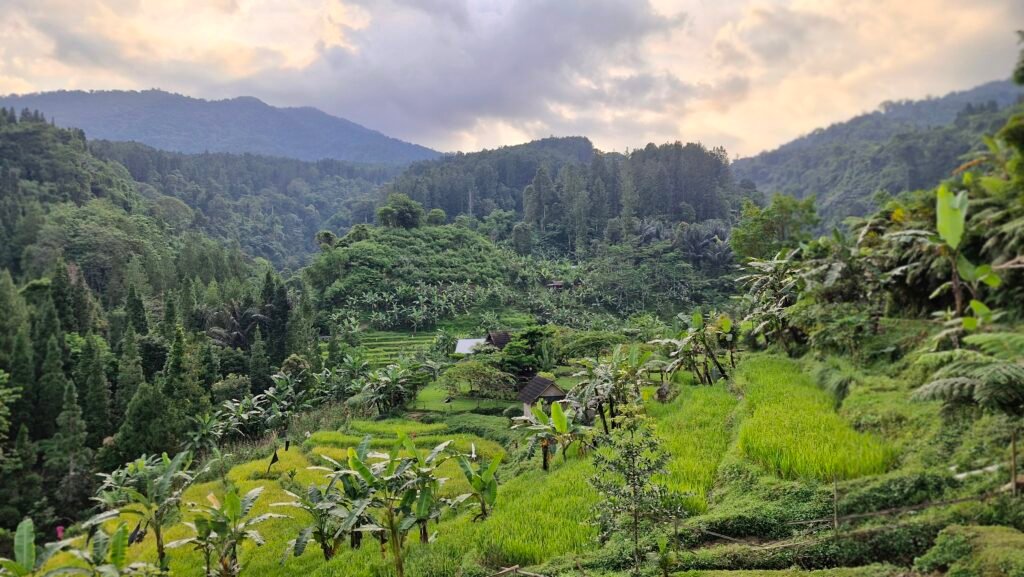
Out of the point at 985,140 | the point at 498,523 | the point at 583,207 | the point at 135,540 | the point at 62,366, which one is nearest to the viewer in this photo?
the point at 985,140

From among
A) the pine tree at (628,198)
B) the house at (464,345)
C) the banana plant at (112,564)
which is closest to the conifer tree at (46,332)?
the house at (464,345)

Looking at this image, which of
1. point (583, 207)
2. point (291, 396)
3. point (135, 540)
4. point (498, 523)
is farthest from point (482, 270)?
point (498, 523)

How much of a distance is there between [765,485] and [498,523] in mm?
3666

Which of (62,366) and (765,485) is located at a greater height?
(765,485)

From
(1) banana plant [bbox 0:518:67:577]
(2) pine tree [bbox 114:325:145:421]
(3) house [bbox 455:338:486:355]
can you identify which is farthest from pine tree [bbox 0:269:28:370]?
(1) banana plant [bbox 0:518:67:577]

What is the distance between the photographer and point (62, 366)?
27500 mm

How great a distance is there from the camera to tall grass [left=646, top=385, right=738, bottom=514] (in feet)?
23.3

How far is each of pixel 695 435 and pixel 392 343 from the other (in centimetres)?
3911

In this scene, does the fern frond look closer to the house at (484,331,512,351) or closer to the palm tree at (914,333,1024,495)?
the palm tree at (914,333,1024,495)

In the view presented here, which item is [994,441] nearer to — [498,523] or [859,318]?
[859,318]

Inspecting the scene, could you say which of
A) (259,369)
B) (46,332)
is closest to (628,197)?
(259,369)

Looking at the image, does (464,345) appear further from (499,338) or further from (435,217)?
(435,217)

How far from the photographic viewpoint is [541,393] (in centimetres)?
2131

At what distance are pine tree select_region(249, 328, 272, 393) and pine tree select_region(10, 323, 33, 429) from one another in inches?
379
